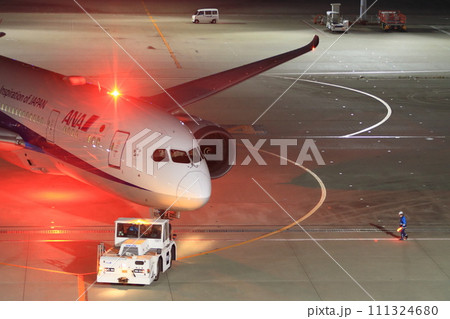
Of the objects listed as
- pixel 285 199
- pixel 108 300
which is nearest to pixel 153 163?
pixel 108 300

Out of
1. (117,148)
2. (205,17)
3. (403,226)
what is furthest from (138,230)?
(205,17)

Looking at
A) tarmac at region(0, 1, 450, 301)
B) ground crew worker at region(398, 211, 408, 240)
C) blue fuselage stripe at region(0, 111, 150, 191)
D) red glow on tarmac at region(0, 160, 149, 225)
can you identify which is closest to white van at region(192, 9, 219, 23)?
tarmac at region(0, 1, 450, 301)

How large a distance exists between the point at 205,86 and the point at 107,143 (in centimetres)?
1365

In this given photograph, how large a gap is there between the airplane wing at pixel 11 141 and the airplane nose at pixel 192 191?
9.06m

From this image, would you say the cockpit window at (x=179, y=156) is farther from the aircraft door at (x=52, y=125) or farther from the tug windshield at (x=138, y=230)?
the aircraft door at (x=52, y=125)

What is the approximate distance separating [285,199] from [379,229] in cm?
488

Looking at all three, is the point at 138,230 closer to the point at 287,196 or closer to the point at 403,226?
the point at 403,226

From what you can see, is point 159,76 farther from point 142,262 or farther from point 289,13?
point 289,13

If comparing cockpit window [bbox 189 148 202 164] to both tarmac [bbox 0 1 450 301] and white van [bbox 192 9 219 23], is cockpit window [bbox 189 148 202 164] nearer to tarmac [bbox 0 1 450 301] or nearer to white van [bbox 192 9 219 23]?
tarmac [bbox 0 1 450 301]

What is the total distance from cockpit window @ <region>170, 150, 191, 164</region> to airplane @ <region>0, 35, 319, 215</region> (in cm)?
3

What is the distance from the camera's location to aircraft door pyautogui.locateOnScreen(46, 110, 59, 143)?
32.3 meters

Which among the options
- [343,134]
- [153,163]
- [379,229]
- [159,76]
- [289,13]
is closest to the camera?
[153,163]

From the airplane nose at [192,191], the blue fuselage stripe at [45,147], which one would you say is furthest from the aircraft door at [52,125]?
the airplane nose at [192,191]
